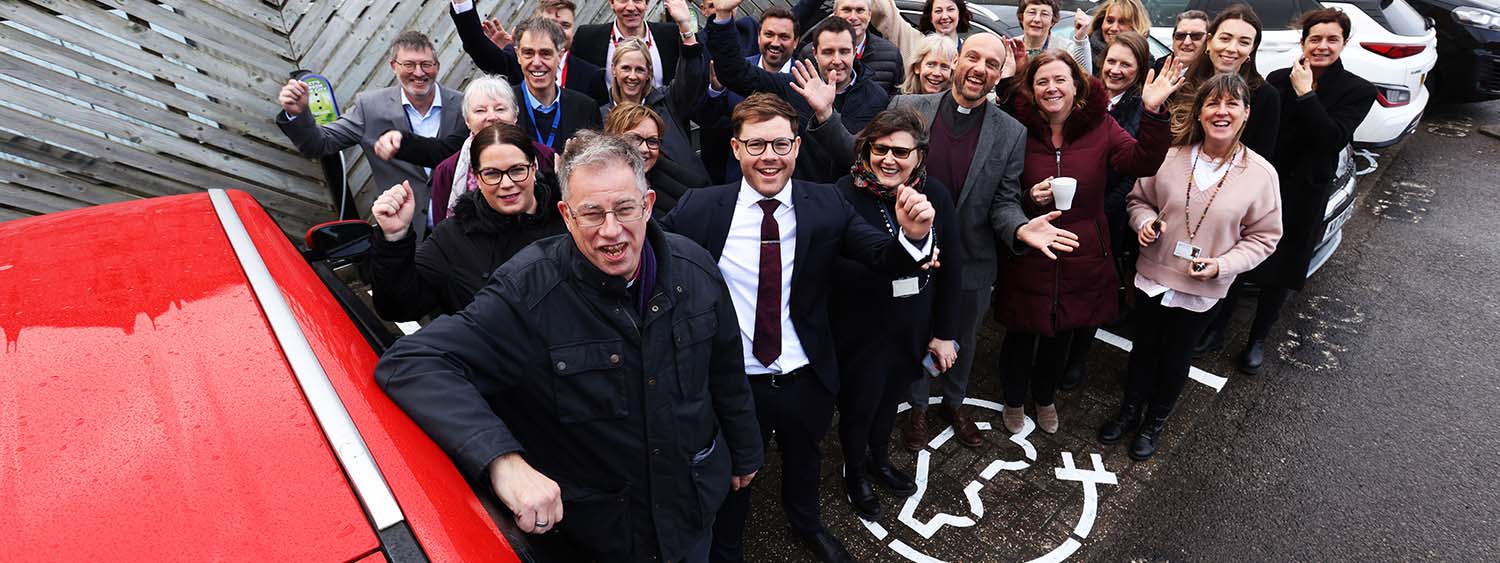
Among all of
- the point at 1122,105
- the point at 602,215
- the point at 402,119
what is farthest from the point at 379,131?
the point at 1122,105

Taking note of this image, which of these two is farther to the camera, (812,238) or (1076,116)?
(1076,116)

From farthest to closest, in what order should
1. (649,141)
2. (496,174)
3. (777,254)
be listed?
1. (649,141)
2. (777,254)
3. (496,174)

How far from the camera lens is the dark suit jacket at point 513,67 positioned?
4.73 m

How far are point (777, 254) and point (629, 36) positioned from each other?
112 inches

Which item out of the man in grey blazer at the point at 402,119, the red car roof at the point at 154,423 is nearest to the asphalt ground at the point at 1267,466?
the red car roof at the point at 154,423

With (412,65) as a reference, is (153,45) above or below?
above

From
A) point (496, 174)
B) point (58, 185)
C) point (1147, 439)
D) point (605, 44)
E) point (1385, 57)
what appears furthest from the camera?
point (1385, 57)

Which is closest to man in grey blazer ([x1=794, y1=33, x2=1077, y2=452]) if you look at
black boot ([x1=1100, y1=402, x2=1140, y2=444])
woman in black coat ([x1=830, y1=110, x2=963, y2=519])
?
woman in black coat ([x1=830, y1=110, x2=963, y2=519])

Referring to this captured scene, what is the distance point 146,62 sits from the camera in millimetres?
4781

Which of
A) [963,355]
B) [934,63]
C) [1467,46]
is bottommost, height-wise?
[1467,46]

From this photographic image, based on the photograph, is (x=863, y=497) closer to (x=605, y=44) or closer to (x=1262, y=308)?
(x=1262, y=308)

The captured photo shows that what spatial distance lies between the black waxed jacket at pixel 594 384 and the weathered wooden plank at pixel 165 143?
13.5 ft

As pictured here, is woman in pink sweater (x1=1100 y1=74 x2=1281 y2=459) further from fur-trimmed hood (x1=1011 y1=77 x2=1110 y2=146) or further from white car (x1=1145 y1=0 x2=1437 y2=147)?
white car (x1=1145 y1=0 x2=1437 y2=147)

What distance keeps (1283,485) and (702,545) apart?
2857 mm
